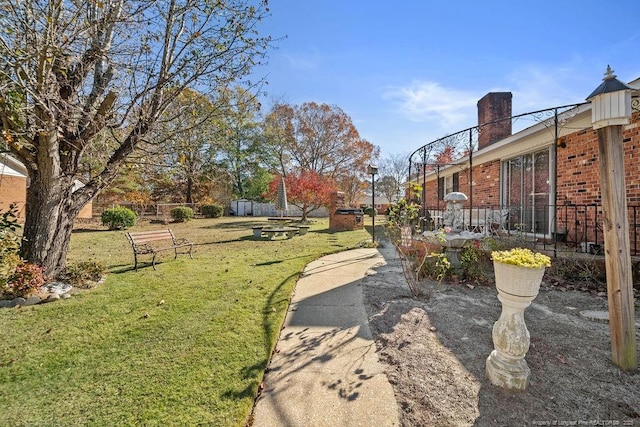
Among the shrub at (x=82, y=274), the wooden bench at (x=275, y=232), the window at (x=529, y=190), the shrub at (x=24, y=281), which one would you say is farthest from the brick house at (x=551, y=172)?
the shrub at (x=24, y=281)

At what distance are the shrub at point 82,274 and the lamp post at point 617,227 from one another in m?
7.34

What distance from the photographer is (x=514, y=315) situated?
7.74 feet

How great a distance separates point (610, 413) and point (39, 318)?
6.26m

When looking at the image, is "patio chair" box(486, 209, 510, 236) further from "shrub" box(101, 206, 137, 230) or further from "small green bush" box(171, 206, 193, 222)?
"small green bush" box(171, 206, 193, 222)

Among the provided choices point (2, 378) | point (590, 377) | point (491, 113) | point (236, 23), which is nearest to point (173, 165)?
point (236, 23)

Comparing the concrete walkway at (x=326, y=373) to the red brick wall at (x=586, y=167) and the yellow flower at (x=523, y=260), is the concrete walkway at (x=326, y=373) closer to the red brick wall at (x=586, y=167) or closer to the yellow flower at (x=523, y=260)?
the yellow flower at (x=523, y=260)

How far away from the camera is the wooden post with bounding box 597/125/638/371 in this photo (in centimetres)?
253

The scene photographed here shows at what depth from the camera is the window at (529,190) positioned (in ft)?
23.5

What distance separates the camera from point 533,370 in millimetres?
2574

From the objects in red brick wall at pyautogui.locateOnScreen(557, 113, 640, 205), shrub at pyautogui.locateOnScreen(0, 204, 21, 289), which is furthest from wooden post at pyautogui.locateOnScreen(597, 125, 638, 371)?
shrub at pyautogui.locateOnScreen(0, 204, 21, 289)

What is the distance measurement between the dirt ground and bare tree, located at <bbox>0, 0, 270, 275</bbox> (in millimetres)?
5262

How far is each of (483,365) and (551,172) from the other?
254 inches

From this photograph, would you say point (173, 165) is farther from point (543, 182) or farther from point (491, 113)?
point (491, 113)

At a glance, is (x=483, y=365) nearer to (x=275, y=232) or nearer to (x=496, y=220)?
(x=496, y=220)
